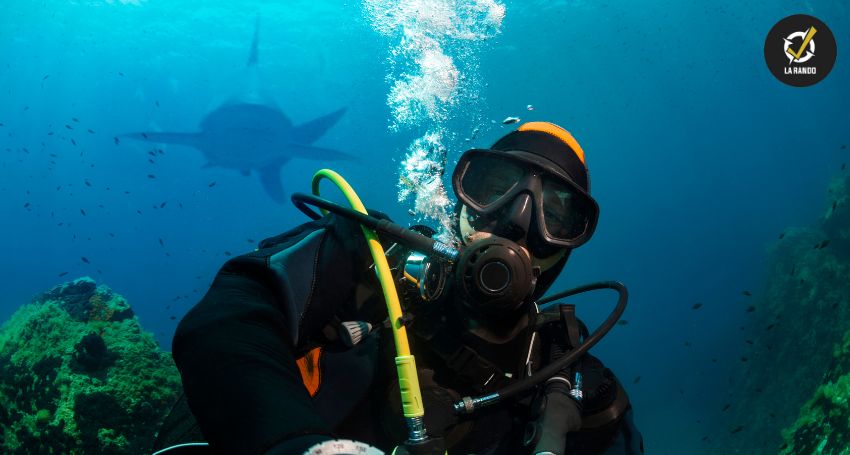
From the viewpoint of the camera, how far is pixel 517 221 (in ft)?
7.84

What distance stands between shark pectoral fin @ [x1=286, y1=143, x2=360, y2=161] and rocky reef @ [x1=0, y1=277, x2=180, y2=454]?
148 feet

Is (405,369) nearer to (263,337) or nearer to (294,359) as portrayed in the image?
(294,359)

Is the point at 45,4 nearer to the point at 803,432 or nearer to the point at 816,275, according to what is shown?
the point at 803,432

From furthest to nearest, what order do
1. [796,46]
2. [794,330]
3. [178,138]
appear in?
[178,138] < [794,330] < [796,46]

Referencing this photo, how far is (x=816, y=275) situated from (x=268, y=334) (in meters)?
25.5

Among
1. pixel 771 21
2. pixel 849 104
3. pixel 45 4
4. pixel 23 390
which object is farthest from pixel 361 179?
pixel 849 104

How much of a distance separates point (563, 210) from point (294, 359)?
5.94ft

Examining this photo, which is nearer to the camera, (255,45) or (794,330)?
(794,330)

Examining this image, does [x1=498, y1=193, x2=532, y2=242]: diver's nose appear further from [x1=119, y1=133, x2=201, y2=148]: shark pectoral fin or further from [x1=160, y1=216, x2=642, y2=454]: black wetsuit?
[x1=119, y1=133, x2=201, y2=148]: shark pectoral fin

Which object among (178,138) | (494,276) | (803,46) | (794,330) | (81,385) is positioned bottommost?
(794,330)

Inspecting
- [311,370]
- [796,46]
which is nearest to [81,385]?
[311,370]

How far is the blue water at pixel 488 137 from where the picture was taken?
108 ft

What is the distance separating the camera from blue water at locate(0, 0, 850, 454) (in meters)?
32.9

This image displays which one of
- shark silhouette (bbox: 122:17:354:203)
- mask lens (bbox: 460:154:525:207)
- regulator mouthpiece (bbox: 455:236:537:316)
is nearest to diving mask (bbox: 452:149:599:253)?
mask lens (bbox: 460:154:525:207)
